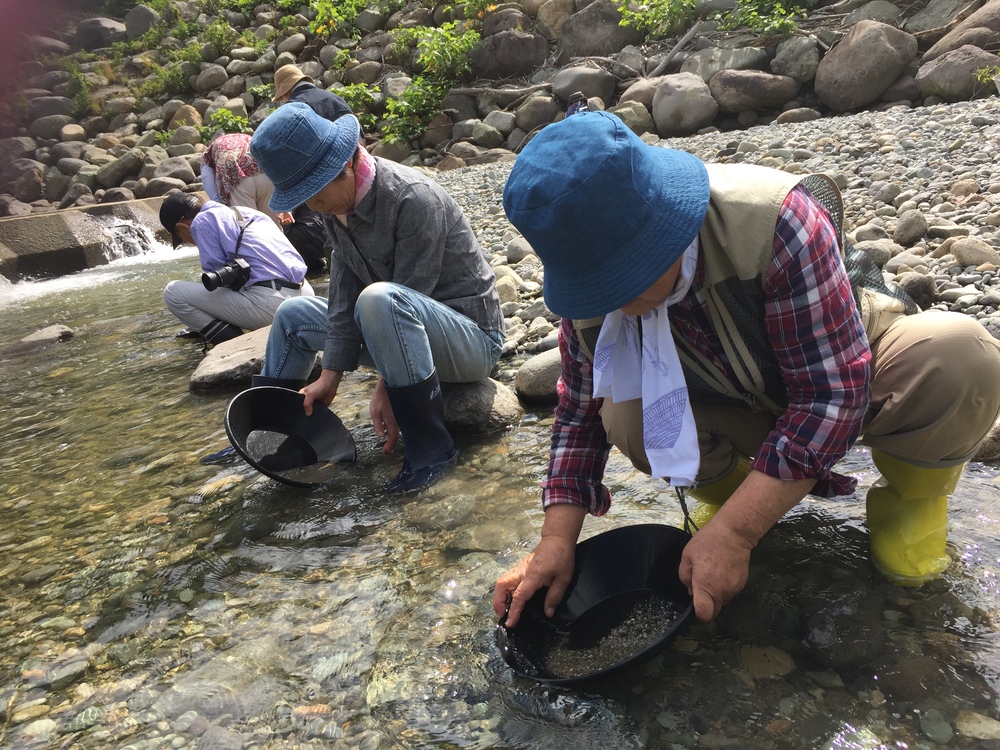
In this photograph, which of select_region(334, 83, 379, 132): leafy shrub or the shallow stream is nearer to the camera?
the shallow stream

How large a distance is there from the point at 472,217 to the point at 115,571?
5402mm

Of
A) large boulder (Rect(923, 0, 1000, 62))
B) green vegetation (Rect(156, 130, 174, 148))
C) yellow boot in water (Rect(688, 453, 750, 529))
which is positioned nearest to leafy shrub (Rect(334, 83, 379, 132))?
green vegetation (Rect(156, 130, 174, 148))

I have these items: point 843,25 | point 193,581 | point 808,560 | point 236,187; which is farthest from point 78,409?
point 843,25

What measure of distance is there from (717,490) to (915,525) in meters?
0.46

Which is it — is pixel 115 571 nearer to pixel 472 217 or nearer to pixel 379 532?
pixel 379 532

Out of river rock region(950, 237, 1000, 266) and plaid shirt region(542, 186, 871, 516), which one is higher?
plaid shirt region(542, 186, 871, 516)

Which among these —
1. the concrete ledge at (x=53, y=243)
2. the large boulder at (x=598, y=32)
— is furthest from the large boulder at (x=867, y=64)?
the concrete ledge at (x=53, y=243)

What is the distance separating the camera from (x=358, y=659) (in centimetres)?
179

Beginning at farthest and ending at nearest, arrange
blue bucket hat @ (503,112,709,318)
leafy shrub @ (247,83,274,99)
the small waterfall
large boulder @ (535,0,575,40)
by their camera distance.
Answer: leafy shrub @ (247,83,274,99)
large boulder @ (535,0,575,40)
the small waterfall
blue bucket hat @ (503,112,709,318)

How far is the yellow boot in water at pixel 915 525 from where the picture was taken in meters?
1.65

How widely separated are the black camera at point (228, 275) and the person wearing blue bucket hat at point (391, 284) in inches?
54.4

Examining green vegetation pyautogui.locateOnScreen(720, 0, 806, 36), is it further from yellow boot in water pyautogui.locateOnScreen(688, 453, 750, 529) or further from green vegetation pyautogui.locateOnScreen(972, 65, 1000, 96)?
yellow boot in water pyautogui.locateOnScreen(688, 453, 750, 529)

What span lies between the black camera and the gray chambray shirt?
161 cm

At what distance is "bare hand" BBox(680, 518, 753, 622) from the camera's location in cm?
138
